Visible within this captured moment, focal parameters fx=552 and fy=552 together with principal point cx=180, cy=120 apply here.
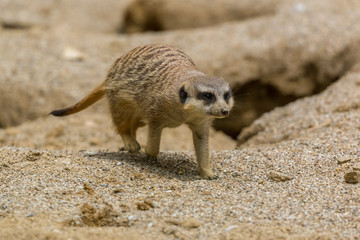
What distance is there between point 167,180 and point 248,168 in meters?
0.60

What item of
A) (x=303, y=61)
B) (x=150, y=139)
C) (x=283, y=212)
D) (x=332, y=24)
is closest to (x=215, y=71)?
(x=303, y=61)

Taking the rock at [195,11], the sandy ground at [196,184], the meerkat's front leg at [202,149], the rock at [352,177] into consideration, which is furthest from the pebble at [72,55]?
the rock at [352,177]

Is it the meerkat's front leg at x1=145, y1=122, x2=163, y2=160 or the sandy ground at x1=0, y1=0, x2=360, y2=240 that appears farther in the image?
the meerkat's front leg at x1=145, y1=122, x2=163, y2=160

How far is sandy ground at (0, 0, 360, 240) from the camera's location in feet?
8.85

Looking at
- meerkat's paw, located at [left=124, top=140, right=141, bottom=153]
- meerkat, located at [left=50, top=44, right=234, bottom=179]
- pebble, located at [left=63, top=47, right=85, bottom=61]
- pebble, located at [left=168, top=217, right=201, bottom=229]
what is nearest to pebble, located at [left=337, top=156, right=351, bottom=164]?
meerkat, located at [left=50, top=44, right=234, bottom=179]

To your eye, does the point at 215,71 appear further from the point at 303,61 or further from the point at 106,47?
the point at 106,47

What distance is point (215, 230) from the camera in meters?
2.67

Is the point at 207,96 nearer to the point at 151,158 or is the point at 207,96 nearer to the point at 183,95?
the point at 183,95

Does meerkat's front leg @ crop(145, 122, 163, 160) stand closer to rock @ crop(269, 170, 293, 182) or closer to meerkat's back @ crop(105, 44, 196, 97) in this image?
meerkat's back @ crop(105, 44, 196, 97)

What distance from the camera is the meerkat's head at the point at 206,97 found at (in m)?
3.37

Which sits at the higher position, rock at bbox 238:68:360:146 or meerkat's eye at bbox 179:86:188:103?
meerkat's eye at bbox 179:86:188:103

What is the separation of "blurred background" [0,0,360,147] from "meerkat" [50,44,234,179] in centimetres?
159

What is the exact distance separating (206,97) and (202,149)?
1.60ft

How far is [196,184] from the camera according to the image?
134 inches
